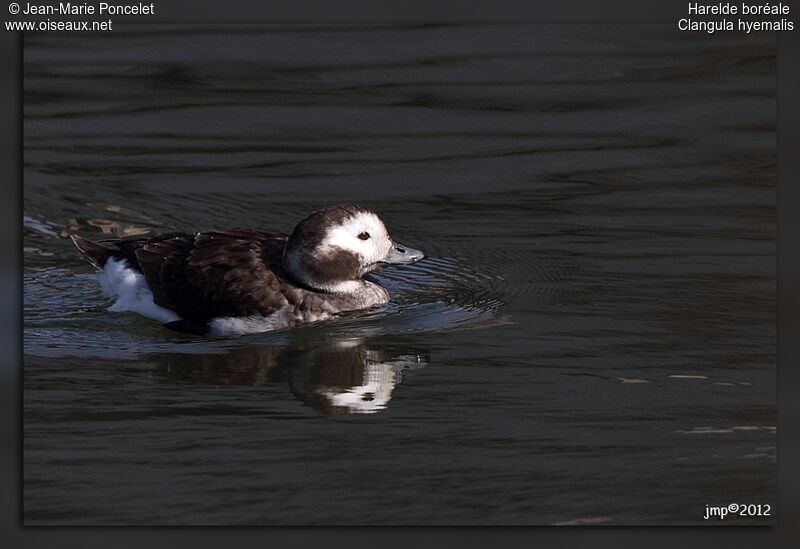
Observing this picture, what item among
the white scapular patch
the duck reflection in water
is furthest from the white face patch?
the white scapular patch

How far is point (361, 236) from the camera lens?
28.1 ft

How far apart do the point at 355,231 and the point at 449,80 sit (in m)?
0.94

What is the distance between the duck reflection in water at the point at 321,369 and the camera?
7.44 m

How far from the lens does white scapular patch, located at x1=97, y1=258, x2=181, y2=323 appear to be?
28.2 feet

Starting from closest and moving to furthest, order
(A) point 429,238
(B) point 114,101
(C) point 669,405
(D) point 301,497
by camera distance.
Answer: (D) point 301,497 → (C) point 669,405 → (B) point 114,101 → (A) point 429,238

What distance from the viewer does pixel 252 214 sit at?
9227mm

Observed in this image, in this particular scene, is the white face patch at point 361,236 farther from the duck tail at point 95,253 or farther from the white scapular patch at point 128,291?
the duck tail at point 95,253

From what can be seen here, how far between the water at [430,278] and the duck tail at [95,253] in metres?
0.16

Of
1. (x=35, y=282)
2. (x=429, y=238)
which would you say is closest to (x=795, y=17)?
(x=429, y=238)

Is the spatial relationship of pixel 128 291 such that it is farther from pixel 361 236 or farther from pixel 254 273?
pixel 361 236

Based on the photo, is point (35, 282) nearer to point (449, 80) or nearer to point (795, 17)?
point (449, 80)

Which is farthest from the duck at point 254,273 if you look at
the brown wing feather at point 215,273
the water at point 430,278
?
the water at point 430,278

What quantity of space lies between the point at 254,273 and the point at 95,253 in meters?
Result: 0.92

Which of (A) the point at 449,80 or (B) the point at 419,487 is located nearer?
(B) the point at 419,487
